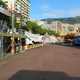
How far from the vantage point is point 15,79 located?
14.9 meters

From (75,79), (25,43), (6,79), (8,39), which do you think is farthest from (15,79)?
(25,43)

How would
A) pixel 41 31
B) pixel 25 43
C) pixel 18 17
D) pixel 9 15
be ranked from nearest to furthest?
pixel 9 15 → pixel 25 43 → pixel 18 17 → pixel 41 31

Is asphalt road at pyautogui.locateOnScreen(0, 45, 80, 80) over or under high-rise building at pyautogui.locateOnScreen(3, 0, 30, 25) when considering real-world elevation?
under

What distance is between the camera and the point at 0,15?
44375mm

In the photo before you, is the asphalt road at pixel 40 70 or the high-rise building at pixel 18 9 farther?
the high-rise building at pixel 18 9

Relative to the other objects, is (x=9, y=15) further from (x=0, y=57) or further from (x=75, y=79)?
(x=75, y=79)

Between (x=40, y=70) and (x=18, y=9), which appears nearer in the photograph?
(x=40, y=70)

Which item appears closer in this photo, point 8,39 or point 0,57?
point 0,57

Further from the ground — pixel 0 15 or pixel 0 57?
pixel 0 15

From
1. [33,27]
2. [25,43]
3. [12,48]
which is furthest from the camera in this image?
[33,27]

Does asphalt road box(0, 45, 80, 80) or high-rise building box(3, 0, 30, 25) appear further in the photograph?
high-rise building box(3, 0, 30, 25)

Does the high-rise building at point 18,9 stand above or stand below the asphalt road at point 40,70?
above

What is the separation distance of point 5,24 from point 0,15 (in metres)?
4.26

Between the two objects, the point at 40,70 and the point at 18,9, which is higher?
the point at 18,9
